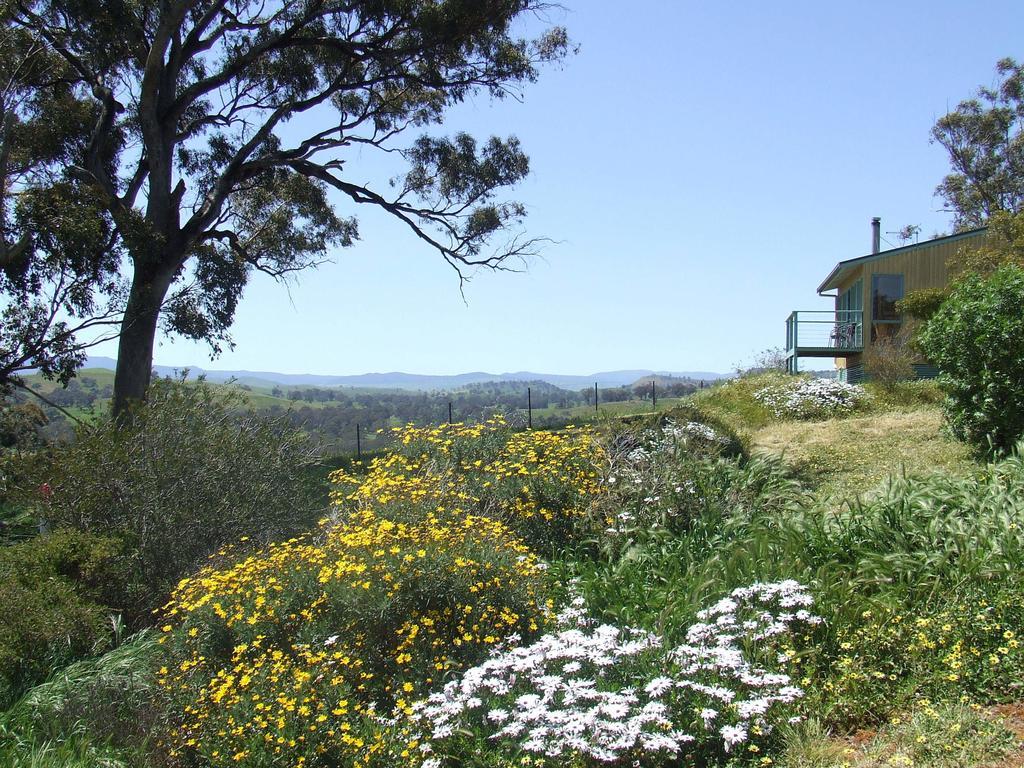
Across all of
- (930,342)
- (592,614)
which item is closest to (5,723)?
(592,614)

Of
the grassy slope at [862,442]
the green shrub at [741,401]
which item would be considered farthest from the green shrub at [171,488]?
the green shrub at [741,401]

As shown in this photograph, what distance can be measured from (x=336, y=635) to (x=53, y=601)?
2.29 metres

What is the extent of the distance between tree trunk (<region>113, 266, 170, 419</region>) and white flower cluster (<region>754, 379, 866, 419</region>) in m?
12.1

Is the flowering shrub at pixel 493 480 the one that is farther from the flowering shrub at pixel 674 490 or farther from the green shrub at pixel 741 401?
the green shrub at pixel 741 401

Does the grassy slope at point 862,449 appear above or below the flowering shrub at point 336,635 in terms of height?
above

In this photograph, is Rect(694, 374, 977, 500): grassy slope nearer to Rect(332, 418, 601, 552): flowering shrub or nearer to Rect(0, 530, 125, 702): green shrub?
Rect(332, 418, 601, 552): flowering shrub

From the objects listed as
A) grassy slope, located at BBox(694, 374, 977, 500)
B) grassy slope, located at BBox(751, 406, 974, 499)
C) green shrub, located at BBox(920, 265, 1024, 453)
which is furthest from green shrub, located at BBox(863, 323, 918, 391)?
green shrub, located at BBox(920, 265, 1024, 453)

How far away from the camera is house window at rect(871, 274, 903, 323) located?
24.4 m

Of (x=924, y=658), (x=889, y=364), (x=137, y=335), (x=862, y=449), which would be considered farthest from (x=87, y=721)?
(x=889, y=364)

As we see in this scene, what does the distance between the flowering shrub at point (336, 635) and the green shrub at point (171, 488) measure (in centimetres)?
163

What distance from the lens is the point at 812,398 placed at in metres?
16.7

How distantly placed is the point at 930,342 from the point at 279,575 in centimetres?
824

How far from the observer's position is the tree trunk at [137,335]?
13.0m

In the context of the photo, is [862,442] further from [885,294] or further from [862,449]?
[885,294]
